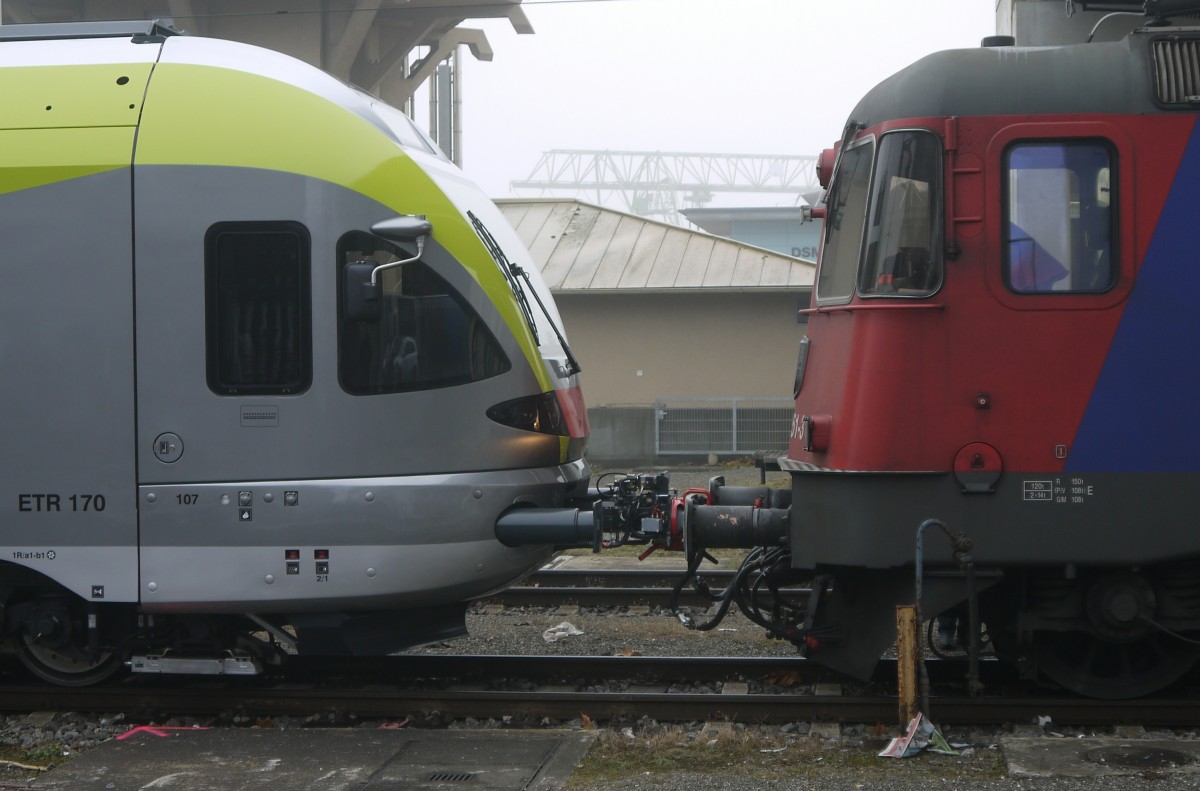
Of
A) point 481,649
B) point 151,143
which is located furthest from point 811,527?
point 151,143

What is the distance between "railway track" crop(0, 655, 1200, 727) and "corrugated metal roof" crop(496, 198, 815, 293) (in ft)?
49.8

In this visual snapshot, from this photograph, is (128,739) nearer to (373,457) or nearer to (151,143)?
(373,457)

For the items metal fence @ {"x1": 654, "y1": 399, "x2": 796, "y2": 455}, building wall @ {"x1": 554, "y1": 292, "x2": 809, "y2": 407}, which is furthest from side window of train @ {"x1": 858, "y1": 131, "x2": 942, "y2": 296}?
building wall @ {"x1": 554, "y1": 292, "x2": 809, "y2": 407}

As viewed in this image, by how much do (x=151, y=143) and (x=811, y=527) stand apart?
12.9 ft

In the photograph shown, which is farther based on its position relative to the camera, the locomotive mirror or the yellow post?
the locomotive mirror

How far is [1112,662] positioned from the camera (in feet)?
21.3

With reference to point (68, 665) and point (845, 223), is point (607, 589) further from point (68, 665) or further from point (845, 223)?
point (845, 223)

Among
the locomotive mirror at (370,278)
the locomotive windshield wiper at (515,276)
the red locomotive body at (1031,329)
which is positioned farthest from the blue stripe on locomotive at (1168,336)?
the locomotive mirror at (370,278)

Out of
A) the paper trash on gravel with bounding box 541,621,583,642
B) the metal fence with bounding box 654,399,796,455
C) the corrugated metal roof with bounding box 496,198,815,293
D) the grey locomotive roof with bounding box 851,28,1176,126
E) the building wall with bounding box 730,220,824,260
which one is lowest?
the paper trash on gravel with bounding box 541,621,583,642

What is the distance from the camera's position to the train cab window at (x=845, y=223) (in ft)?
20.2

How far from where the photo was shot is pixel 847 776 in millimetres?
5453

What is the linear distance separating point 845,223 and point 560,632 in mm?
3675

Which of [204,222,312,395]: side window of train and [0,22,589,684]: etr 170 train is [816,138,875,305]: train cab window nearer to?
[0,22,589,684]: etr 170 train

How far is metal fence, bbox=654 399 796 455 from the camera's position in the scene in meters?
21.3
